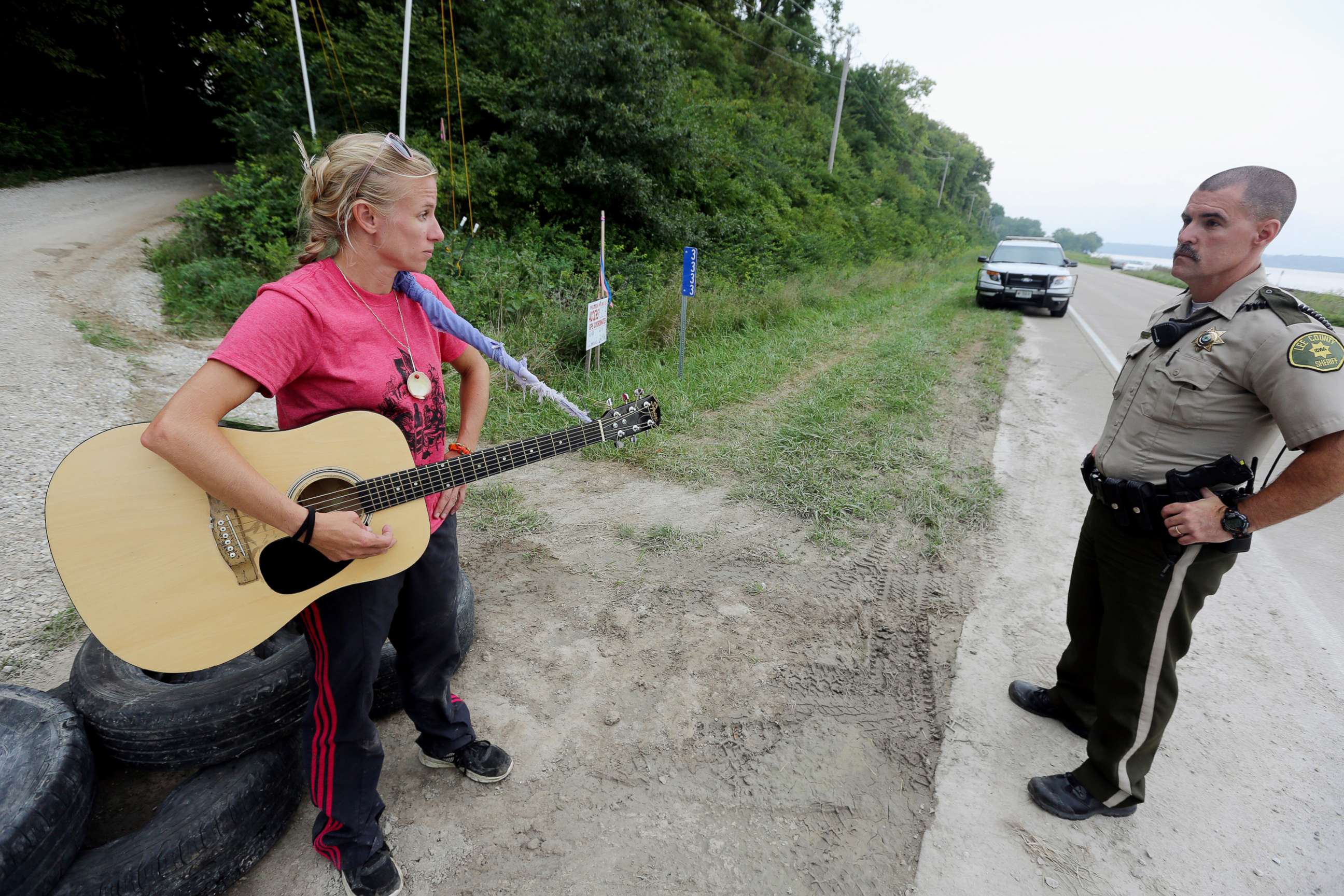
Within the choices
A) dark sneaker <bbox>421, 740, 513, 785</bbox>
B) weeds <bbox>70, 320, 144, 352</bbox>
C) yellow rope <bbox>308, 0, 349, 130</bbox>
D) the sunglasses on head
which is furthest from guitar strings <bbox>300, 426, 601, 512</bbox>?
yellow rope <bbox>308, 0, 349, 130</bbox>

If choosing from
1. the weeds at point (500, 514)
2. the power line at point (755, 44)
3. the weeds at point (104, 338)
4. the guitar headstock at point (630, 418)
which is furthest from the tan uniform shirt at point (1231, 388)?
the power line at point (755, 44)

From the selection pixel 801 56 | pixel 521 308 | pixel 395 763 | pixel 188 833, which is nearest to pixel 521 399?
pixel 521 308

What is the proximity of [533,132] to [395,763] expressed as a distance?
1162cm

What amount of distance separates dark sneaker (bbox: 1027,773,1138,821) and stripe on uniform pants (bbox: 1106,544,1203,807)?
0.05 metres

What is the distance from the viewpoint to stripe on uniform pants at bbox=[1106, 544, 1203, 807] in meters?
1.87

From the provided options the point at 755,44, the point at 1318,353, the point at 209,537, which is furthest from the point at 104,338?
the point at 755,44

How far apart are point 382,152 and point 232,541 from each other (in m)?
1.08

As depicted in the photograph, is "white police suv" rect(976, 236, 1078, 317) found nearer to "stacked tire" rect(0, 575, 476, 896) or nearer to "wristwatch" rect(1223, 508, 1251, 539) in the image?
"wristwatch" rect(1223, 508, 1251, 539)

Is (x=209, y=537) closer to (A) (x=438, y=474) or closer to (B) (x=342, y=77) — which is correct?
(A) (x=438, y=474)

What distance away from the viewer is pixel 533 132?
37.4 feet

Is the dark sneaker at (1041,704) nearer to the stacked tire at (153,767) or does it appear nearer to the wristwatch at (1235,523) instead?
the wristwatch at (1235,523)

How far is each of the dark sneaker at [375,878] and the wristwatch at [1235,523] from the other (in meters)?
2.64

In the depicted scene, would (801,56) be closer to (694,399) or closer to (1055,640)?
(694,399)

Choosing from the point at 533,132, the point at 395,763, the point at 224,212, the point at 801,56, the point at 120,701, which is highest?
the point at 801,56
